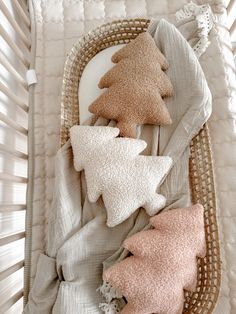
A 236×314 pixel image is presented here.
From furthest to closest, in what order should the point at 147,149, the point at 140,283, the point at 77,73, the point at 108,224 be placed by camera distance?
the point at 77,73 → the point at 147,149 → the point at 108,224 → the point at 140,283

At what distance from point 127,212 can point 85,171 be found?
0.16m

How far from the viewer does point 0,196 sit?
1.04m

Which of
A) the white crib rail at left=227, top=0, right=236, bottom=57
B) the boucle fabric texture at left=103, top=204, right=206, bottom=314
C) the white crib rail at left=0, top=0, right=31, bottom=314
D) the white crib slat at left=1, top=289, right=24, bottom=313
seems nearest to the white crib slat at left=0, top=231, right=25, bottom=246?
the white crib rail at left=0, top=0, right=31, bottom=314

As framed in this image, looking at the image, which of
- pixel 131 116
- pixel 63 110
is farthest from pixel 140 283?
pixel 63 110

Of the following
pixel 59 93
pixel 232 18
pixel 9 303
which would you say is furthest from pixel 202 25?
pixel 9 303

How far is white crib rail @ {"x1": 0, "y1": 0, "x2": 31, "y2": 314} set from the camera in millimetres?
1006

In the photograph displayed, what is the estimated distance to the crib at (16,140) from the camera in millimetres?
993

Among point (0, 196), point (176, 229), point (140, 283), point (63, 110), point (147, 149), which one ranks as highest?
point (63, 110)

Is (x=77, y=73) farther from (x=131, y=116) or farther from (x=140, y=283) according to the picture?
(x=140, y=283)

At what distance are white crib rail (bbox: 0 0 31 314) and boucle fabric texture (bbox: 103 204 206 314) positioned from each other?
11.9 inches

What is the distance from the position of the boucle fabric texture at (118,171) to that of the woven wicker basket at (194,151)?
98 mm

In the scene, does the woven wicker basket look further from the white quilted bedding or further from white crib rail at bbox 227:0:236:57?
white crib rail at bbox 227:0:236:57

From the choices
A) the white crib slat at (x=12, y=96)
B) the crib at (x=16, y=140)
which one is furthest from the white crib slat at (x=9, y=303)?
the white crib slat at (x=12, y=96)

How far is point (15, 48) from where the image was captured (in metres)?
1.11
